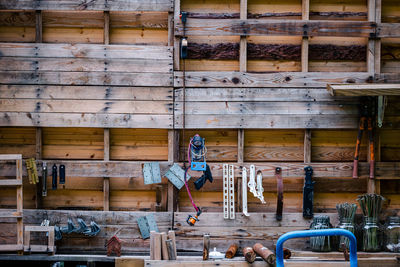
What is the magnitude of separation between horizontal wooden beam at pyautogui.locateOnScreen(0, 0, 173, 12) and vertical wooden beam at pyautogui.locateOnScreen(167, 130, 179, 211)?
164 cm

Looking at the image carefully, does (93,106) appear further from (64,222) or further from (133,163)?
(64,222)

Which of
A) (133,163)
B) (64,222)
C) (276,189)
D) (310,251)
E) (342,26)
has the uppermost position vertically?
(342,26)

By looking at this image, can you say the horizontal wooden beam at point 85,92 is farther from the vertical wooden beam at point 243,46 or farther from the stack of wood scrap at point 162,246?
the stack of wood scrap at point 162,246

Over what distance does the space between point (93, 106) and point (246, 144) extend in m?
2.07

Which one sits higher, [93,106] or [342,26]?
[342,26]

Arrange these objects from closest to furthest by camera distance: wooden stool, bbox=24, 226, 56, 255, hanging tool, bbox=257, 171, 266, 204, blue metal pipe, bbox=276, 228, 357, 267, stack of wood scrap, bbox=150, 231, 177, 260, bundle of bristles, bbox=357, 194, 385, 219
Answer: blue metal pipe, bbox=276, 228, 357, 267 → stack of wood scrap, bbox=150, 231, 177, 260 → wooden stool, bbox=24, 226, 56, 255 → bundle of bristles, bbox=357, 194, 385, 219 → hanging tool, bbox=257, 171, 266, 204

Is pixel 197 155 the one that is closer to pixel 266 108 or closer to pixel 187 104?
pixel 187 104

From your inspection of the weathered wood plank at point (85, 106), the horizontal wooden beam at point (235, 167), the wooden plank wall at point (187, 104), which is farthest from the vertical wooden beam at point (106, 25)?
the horizontal wooden beam at point (235, 167)

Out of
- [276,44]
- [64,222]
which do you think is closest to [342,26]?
[276,44]

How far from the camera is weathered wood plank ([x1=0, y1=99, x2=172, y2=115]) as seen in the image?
17.0 ft

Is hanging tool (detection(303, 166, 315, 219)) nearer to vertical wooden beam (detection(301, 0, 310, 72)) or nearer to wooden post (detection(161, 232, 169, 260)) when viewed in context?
vertical wooden beam (detection(301, 0, 310, 72))

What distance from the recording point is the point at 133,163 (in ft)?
17.0

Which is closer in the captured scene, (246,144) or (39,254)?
(39,254)

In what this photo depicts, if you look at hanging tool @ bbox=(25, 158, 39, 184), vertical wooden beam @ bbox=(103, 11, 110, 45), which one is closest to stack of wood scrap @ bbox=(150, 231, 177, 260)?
hanging tool @ bbox=(25, 158, 39, 184)
